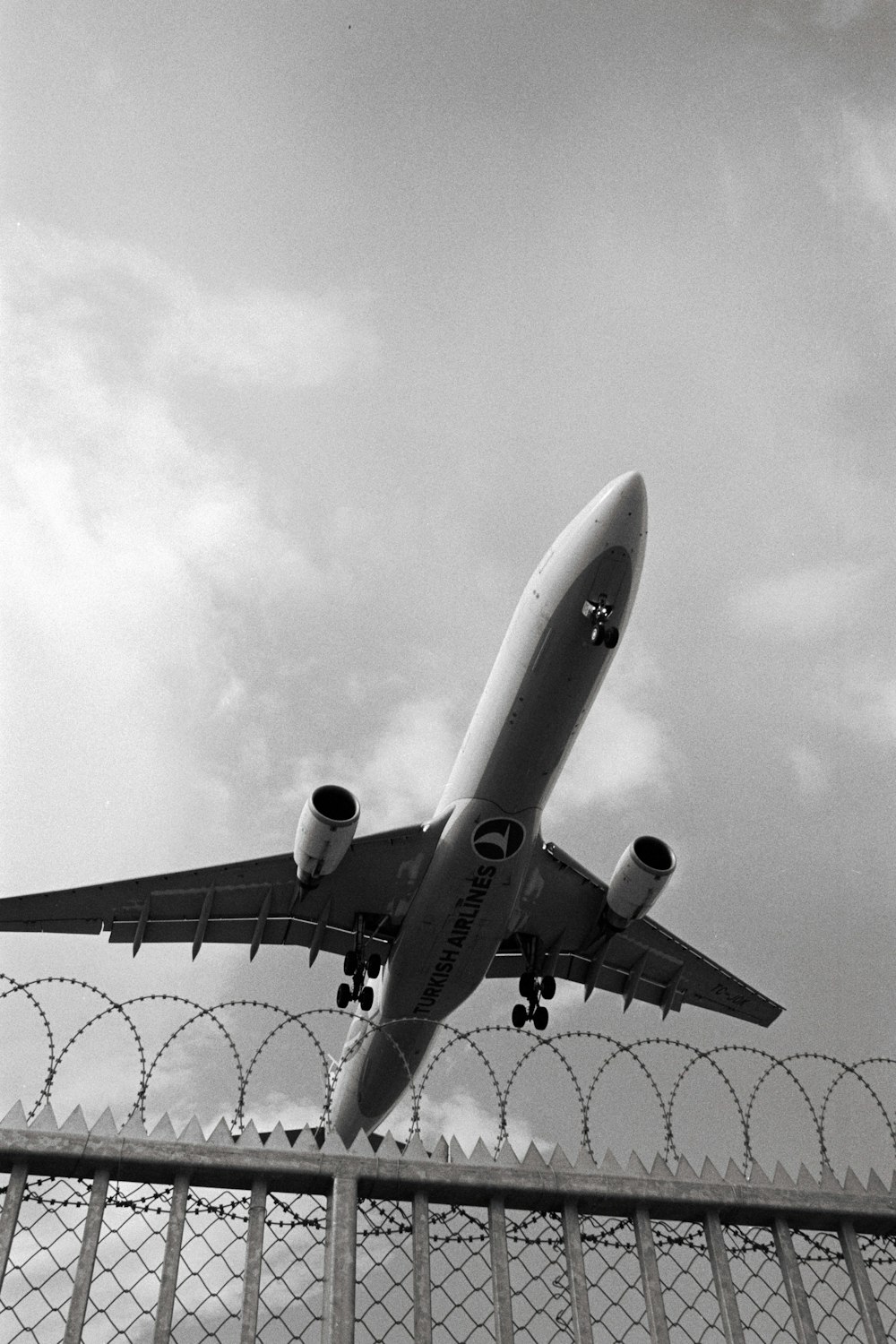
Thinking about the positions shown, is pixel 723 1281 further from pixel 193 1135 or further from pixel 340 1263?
pixel 193 1135

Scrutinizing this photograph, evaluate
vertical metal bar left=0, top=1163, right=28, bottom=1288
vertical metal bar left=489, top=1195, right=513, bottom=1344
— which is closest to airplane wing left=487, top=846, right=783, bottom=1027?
vertical metal bar left=489, top=1195, right=513, bottom=1344

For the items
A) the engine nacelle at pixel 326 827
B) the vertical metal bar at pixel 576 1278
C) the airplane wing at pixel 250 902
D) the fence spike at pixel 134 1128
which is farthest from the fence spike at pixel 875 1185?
the airplane wing at pixel 250 902

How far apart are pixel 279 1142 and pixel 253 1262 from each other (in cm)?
55

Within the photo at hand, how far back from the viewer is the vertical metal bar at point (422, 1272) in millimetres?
5148

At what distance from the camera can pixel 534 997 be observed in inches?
947

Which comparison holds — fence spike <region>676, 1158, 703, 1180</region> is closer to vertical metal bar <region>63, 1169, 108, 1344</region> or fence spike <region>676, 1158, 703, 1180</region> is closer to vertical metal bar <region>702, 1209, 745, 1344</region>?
vertical metal bar <region>702, 1209, 745, 1344</region>

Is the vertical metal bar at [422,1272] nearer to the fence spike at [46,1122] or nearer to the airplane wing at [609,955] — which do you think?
the fence spike at [46,1122]

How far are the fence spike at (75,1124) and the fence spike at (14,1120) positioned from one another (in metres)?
0.19

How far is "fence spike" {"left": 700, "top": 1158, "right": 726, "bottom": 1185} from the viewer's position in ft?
19.4

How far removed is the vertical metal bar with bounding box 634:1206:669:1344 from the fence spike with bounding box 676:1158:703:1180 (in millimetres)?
325

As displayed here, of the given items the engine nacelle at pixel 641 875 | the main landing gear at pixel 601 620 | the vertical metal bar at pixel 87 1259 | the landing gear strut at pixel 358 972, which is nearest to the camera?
the vertical metal bar at pixel 87 1259

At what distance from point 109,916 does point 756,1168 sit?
18.1m

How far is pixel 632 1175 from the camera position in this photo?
5758 mm

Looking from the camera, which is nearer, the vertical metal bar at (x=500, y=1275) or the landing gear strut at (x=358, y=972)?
the vertical metal bar at (x=500, y=1275)
